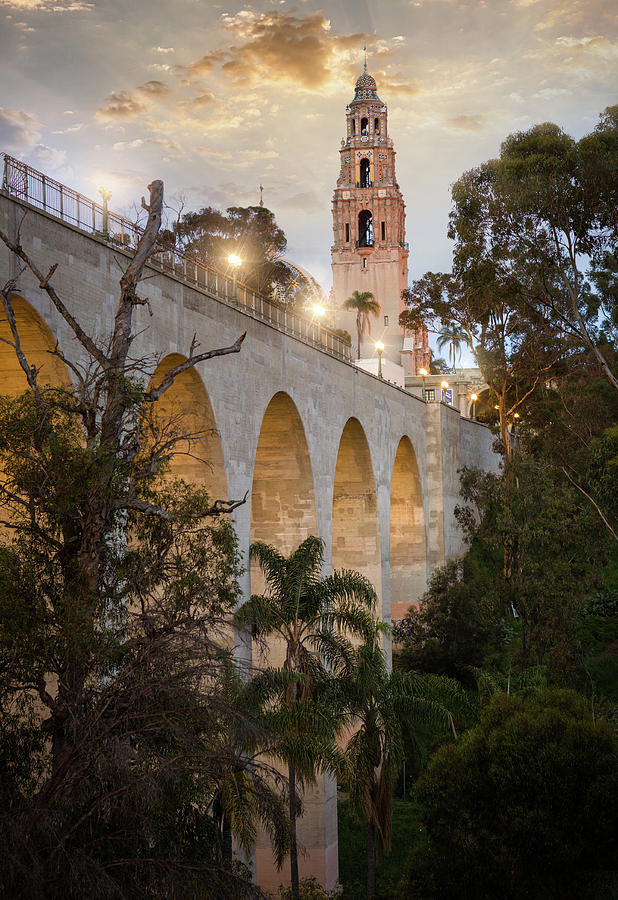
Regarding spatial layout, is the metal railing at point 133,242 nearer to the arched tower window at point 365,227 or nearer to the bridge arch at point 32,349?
the bridge arch at point 32,349

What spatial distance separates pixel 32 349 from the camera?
34.8 ft

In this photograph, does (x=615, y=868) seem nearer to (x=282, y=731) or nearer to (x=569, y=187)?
(x=282, y=731)

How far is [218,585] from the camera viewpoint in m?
9.02

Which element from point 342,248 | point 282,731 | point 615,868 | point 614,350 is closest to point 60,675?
point 282,731

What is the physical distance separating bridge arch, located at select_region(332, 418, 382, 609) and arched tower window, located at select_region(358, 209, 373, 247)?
39805 millimetres

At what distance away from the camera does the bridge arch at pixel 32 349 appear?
1014cm

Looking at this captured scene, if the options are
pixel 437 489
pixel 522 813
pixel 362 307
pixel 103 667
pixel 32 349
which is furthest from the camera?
pixel 362 307

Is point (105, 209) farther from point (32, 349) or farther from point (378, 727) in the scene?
point (378, 727)

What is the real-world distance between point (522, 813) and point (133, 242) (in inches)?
336

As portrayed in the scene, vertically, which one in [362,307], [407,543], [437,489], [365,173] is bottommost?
[407,543]

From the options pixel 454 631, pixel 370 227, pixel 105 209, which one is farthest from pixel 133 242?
pixel 370 227

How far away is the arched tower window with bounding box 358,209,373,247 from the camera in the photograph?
6211 cm

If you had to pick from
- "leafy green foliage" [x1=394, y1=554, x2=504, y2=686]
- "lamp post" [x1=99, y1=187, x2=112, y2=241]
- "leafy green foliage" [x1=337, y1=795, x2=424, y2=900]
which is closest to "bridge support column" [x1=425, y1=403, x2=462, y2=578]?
"leafy green foliage" [x1=394, y1=554, x2=504, y2=686]

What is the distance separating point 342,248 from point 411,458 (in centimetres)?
3373
